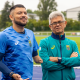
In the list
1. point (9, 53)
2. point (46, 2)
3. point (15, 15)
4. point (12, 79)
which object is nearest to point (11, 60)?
point (9, 53)

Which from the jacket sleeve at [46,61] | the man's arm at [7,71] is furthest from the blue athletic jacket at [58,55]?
the man's arm at [7,71]

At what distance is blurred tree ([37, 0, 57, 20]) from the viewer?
51.8m

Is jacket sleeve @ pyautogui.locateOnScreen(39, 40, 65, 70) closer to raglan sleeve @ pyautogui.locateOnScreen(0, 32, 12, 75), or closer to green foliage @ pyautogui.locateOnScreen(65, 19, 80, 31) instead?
raglan sleeve @ pyautogui.locateOnScreen(0, 32, 12, 75)

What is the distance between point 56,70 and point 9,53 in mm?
867

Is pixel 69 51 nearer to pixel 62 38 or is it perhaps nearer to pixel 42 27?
pixel 62 38

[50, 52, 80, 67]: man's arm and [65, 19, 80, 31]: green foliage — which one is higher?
[50, 52, 80, 67]: man's arm

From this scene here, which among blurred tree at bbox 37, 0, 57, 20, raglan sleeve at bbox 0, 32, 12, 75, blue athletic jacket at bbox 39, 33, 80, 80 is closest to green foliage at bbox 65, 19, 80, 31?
blurred tree at bbox 37, 0, 57, 20

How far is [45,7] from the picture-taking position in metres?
52.5

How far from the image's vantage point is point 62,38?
107 inches

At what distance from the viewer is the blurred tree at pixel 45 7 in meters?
51.8

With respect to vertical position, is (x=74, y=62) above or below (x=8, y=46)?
below

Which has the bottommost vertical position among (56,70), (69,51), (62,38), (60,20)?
(56,70)

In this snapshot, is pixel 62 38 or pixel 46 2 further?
pixel 46 2

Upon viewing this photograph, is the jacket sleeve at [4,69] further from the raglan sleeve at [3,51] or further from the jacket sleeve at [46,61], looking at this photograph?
the jacket sleeve at [46,61]
